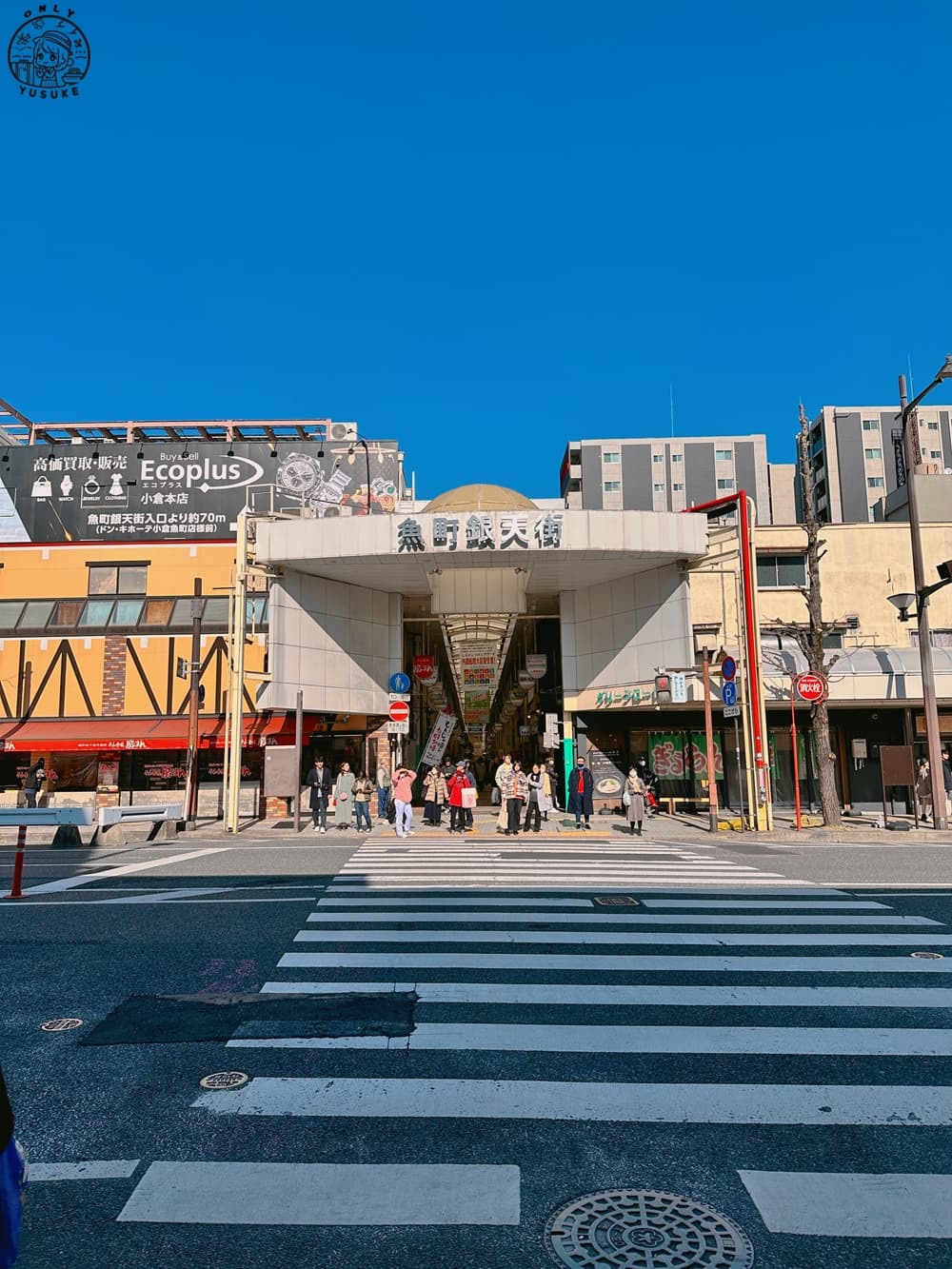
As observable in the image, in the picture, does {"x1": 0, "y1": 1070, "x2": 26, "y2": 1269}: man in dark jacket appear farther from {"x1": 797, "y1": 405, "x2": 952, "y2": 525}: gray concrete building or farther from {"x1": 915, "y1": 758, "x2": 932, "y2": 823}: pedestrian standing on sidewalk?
{"x1": 797, "y1": 405, "x2": 952, "y2": 525}: gray concrete building

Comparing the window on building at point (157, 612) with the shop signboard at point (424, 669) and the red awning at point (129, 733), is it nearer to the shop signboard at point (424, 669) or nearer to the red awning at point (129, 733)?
the red awning at point (129, 733)

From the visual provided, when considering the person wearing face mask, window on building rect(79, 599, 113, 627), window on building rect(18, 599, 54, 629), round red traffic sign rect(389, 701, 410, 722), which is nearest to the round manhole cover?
the person wearing face mask

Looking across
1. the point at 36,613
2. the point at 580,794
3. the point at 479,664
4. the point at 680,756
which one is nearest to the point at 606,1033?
the point at 580,794

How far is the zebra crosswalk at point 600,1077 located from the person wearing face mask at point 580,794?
1302 cm

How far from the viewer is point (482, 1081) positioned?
16.8 feet

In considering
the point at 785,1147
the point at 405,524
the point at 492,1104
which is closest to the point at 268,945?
the point at 492,1104

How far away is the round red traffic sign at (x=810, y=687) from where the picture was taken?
2198cm

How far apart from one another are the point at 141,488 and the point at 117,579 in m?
8.08

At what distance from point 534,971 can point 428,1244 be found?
4.05 meters

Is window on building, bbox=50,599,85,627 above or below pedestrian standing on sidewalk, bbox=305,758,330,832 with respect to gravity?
above

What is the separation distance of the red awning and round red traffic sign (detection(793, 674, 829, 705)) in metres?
15.5

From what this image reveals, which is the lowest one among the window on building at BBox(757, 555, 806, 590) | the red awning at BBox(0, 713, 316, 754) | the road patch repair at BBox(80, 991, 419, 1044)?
the road patch repair at BBox(80, 991, 419, 1044)

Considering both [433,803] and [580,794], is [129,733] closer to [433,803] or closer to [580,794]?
[433,803]

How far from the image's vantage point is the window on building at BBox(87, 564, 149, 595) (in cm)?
3052
